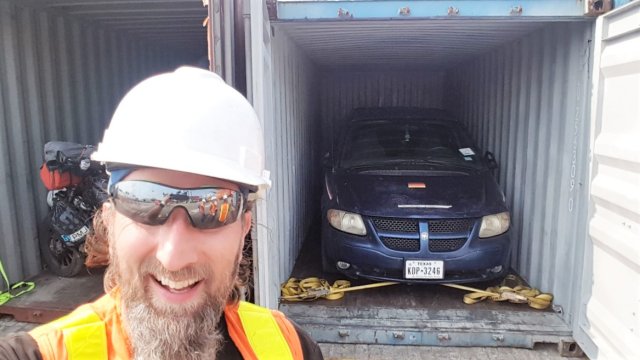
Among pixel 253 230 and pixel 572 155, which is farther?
pixel 572 155

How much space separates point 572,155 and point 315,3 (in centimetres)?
242

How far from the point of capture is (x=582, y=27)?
3.82 meters

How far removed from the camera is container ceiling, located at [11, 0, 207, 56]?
475cm

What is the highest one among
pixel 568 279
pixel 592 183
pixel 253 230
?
pixel 592 183

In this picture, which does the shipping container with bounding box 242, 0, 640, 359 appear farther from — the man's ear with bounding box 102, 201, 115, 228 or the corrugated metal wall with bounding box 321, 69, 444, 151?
the corrugated metal wall with bounding box 321, 69, 444, 151

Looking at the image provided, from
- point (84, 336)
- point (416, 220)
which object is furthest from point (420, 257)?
point (84, 336)

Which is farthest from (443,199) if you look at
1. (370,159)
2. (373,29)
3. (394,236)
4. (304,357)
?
(304,357)

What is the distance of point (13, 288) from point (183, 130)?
4.41 m

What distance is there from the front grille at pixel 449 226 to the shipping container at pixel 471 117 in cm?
65

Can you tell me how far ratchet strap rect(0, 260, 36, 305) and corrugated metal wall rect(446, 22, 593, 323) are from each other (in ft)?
16.0

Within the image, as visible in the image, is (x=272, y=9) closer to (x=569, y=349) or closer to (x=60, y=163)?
(x=60, y=163)

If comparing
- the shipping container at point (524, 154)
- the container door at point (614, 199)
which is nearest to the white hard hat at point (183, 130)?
the shipping container at point (524, 154)

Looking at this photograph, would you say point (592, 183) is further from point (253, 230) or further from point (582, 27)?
point (253, 230)

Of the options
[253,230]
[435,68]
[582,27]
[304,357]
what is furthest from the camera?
[435,68]
